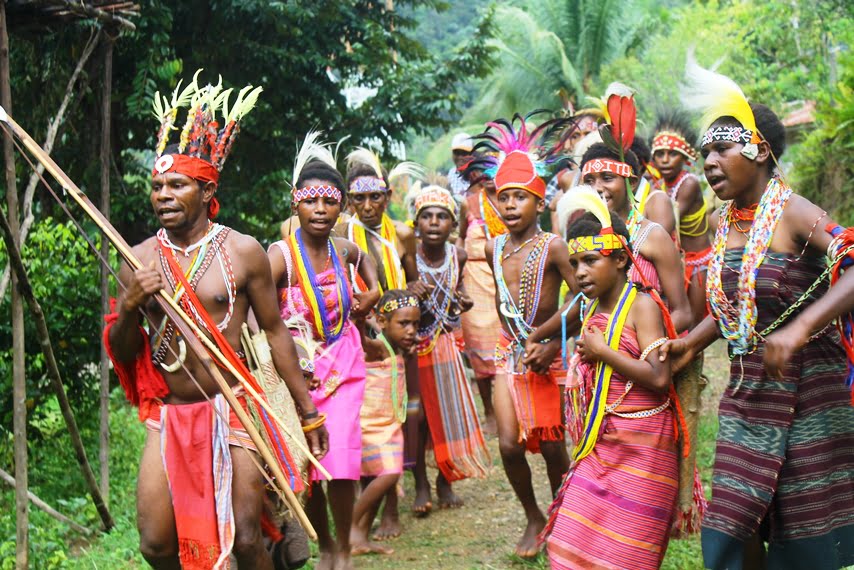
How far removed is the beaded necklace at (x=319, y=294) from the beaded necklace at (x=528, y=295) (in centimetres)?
99

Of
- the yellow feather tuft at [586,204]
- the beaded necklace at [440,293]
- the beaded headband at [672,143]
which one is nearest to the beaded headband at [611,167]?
the yellow feather tuft at [586,204]

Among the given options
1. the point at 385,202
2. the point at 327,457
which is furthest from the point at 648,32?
the point at 327,457

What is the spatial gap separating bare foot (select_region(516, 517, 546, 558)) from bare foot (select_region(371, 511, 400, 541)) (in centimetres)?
97

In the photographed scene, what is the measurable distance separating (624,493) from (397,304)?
2725 mm

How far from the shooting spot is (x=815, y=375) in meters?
4.34

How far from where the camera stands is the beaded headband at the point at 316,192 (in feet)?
20.4

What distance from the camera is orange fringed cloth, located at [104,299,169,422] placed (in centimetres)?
462

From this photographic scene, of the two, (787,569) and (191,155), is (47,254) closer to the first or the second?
(191,155)

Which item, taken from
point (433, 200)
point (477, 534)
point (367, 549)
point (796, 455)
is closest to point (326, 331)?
point (367, 549)

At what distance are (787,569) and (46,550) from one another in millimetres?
4235

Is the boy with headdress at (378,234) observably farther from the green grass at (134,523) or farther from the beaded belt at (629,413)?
the beaded belt at (629,413)

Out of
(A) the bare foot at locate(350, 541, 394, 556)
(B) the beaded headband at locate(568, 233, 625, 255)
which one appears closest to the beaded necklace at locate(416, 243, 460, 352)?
(A) the bare foot at locate(350, 541, 394, 556)

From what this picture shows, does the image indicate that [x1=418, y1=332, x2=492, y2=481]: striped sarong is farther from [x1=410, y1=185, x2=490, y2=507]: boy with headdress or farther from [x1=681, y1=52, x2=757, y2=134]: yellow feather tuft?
[x1=681, y1=52, x2=757, y2=134]: yellow feather tuft

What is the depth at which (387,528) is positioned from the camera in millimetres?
7035
